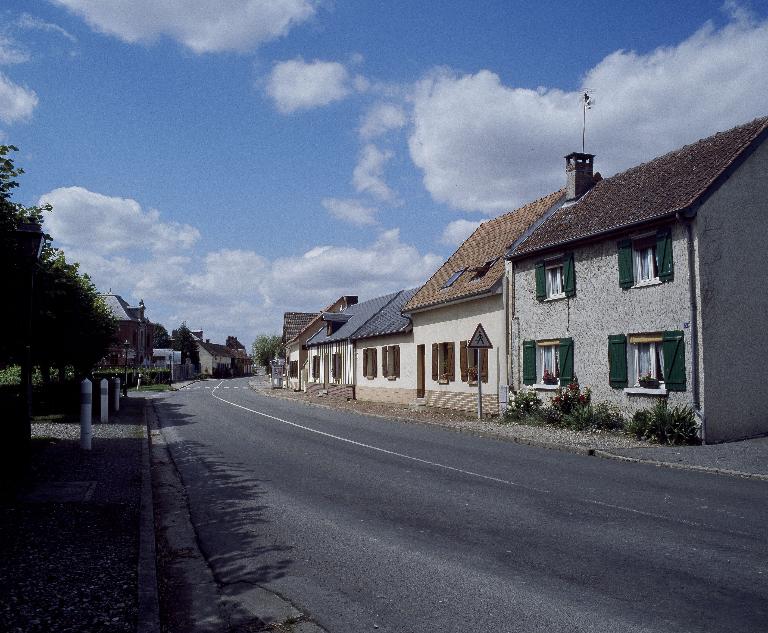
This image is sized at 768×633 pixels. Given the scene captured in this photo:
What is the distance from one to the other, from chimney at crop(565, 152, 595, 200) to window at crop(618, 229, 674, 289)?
21.5 feet

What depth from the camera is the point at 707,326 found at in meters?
15.8

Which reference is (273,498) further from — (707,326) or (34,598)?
(707,326)

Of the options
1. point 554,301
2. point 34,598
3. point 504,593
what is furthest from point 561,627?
point 554,301

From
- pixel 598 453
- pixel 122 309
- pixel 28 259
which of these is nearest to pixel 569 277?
pixel 598 453

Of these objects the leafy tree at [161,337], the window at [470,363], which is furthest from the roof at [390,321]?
the leafy tree at [161,337]

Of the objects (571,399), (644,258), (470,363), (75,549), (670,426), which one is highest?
(644,258)

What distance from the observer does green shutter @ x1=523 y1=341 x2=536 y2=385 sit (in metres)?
21.4

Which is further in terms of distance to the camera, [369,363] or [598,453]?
[369,363]

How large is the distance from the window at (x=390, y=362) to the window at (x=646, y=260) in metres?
15.1

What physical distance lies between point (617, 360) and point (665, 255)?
2956 mm

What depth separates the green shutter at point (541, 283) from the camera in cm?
2108

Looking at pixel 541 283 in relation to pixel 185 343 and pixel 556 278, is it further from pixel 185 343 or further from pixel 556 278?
pixel 185 343

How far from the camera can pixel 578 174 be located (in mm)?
24125

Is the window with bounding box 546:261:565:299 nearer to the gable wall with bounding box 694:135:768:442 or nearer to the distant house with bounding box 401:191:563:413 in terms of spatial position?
the distant house with bounding box 401:191:563:413
